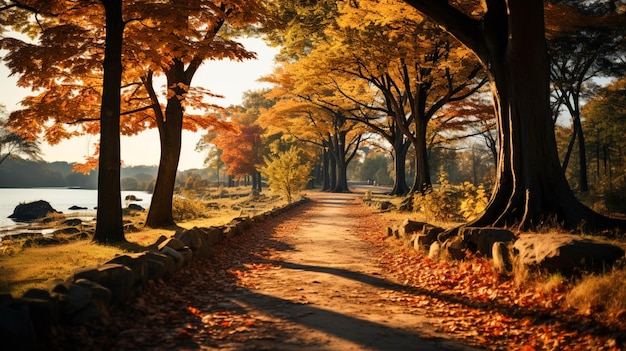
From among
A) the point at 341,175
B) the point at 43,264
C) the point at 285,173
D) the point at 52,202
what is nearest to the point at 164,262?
the point at 43,264

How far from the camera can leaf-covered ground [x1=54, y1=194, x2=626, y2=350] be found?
393 cm

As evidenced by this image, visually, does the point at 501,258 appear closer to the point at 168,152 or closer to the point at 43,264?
the point at 43,264

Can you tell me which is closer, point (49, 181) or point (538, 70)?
point (538, 70)

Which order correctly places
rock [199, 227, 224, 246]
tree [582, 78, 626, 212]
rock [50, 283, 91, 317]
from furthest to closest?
tree [582, 78, 626, 212]
rock [199, 227, 224, 246]
rock [50, 283, 91, 317]

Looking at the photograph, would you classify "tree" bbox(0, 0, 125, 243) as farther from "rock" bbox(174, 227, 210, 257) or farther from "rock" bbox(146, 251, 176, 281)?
"rock" bbox(146, 251, 176, 281)

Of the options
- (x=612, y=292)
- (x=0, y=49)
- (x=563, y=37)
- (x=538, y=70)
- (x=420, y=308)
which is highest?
(x=563, y=37)

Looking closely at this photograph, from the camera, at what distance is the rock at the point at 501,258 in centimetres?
614

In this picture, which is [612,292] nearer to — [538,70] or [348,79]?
[538,70]

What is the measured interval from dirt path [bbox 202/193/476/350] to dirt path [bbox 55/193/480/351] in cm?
1

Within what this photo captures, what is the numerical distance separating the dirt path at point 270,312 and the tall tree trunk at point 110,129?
2.85 m

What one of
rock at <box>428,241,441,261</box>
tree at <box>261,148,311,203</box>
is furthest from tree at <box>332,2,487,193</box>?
rock at <box>428,241,441,261</box>

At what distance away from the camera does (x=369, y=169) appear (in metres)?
93.4

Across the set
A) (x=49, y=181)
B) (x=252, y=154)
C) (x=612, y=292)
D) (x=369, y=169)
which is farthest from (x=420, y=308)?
(x=49, y=181)

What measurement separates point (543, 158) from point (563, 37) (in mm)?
17834
